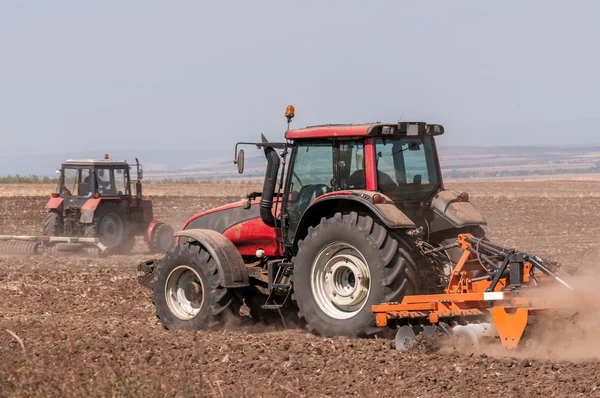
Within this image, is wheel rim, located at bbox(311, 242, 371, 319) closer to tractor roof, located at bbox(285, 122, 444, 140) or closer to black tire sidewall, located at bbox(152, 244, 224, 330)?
tractor roof, located at bbox(285, 122, 444, 140)

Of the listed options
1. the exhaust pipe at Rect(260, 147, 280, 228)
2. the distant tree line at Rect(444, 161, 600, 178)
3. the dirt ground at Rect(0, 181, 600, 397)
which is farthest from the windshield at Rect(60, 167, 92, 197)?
the distant tree line at Rect(444, 161, 600, 178)

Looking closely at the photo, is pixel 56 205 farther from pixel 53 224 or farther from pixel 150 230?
pixel 150 230

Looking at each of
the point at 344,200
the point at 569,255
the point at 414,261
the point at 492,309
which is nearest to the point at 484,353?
the point at 492,309

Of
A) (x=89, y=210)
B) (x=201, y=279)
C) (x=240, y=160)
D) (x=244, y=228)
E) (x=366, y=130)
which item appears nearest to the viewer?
(x=366, y=130)

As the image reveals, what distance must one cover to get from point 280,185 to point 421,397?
351 centimetres

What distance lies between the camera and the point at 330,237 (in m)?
8.39

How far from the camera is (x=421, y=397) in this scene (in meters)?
6.23

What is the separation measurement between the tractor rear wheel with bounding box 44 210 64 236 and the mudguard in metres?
12.2

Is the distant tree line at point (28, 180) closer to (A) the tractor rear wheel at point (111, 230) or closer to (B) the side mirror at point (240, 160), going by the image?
(A) the tractor rear wheel at point (111, 230)

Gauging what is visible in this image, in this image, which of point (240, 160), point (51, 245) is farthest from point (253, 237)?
point (51, 245)

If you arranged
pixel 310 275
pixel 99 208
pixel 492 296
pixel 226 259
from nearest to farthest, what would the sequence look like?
1. pixel 492 296
2. pixel 310 275
3. pixel 226 259
4. pixel 99 208

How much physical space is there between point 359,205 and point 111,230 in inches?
473

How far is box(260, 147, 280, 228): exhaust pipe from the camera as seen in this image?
9.20 metres

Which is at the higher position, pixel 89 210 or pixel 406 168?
pixel 406 168
